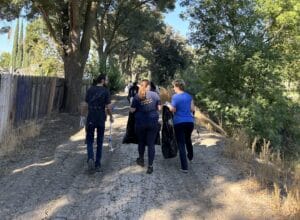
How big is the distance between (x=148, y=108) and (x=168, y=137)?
114cm

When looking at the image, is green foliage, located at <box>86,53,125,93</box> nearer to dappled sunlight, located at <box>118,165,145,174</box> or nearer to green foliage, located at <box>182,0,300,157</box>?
green foliage, located at <box>182,0,300,157</box>

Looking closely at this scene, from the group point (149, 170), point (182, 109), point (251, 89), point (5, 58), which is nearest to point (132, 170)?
point (149, 170)

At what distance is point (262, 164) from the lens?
966 centimetres

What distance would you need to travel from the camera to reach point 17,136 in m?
12.4

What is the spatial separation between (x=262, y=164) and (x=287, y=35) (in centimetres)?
1750

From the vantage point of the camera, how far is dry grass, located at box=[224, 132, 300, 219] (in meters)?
6.88

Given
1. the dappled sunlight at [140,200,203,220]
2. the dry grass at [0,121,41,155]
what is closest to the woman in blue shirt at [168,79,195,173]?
Result: the dappled sunlight at [140,200,203,220]

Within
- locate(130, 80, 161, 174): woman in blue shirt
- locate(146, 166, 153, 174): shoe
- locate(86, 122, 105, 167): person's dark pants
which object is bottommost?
locate(146, 166, 153, 174): shoe

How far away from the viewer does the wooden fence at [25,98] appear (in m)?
12.2

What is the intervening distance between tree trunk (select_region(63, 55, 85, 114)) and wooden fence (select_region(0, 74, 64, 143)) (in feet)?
1.20

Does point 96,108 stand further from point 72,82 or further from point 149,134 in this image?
point 72,82

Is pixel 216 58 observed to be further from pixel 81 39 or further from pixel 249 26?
pixel 81 39

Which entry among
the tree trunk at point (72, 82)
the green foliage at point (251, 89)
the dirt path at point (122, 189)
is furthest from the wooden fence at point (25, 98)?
the green foliage at point (251, 89)

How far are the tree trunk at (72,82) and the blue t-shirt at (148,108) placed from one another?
10.8 metres
